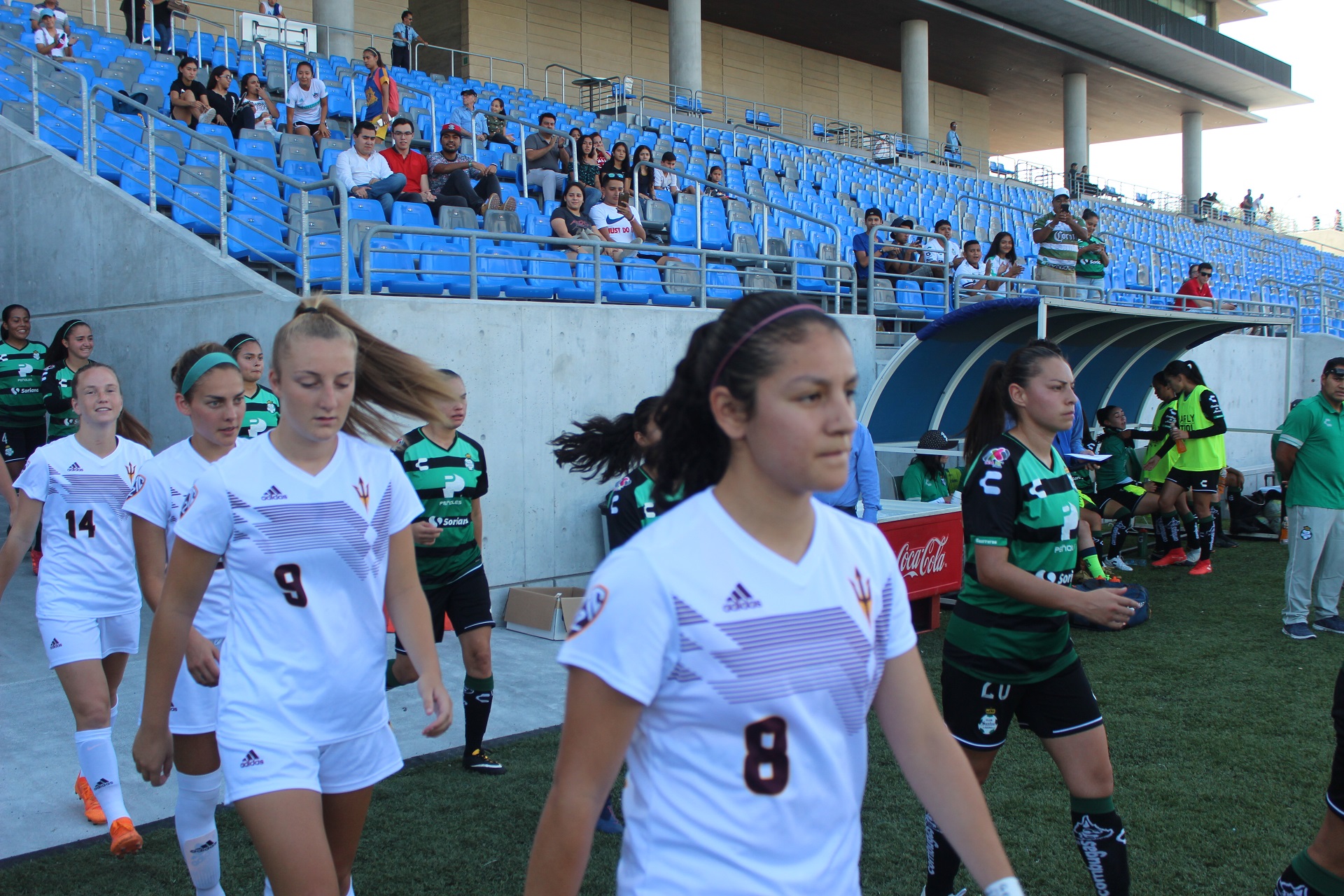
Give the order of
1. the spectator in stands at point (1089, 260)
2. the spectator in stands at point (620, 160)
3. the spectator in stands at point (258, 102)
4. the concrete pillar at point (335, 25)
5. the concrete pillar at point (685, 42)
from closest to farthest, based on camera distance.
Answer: the spectator in stands at point (258, 102) < the spectator in stands at point (1089, 260) < the spectator in stands at point (620, 160) < the concrete pillar at point (335, 25) < the concrete pillar at point (685, 42)

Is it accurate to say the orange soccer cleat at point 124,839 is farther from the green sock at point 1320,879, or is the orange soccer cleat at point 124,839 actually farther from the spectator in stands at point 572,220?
the spectator in stands at point 572,220

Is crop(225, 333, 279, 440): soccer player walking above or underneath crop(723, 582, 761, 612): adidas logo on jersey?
above

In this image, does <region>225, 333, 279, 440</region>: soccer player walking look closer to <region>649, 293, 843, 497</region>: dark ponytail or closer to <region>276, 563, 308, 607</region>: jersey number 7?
<region>276, 563, 308, 607</region>: jersey number 7

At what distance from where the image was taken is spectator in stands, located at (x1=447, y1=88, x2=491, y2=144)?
1503cm

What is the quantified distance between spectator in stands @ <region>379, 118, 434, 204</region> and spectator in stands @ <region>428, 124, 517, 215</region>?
0.76ft

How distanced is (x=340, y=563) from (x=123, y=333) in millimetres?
7372

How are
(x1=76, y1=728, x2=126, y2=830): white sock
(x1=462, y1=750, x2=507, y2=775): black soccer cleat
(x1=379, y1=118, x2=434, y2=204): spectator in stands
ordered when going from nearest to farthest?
1. (x1=76, y1=728, x2=126, y2=830): white sock
2. (x1=462, y1=750, x2=507, y2=775): black soccer cleat
3. (x1=379, y1=118, x2=434, y2=204): spectator in stands

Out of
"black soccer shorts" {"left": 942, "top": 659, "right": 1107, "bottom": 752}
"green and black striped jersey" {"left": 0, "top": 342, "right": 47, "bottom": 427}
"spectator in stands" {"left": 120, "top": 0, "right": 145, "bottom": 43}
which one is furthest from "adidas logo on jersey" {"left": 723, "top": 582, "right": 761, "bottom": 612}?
"spectator in stands" {"left": 120, "top": 0, "right": 145, "bottom": 43}

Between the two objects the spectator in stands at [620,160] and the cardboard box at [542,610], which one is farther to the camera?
the spectator in stands at [620,160]

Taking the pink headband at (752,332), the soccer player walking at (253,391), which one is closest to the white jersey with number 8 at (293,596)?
the pink headband at (752,332)

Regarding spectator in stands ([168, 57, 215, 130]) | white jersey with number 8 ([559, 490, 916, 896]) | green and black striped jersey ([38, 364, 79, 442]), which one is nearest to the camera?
white jersey with number 8 ([559, 490, 916, 896])

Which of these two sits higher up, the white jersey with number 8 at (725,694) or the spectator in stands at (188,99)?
the spectator in stands at (188,99)

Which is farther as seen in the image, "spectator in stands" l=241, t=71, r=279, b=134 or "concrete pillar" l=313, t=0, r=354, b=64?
"concrete pillar" l=313, t=0, r=354, b=64

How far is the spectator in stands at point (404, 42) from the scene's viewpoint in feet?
60.6
